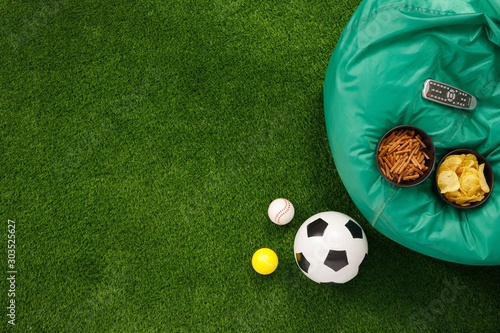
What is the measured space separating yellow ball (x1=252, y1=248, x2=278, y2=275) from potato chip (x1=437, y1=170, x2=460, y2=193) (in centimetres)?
73

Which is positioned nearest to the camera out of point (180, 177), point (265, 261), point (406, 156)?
point (406, 156)

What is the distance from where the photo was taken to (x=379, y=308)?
5.64ft

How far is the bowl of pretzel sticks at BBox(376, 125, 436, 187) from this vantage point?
1375 mm

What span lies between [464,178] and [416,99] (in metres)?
0.33

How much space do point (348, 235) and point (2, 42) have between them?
6.30 ft

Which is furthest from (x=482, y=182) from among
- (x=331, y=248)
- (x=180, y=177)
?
(x=180, y=177)

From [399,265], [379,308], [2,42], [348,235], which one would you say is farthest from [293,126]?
[2,42]

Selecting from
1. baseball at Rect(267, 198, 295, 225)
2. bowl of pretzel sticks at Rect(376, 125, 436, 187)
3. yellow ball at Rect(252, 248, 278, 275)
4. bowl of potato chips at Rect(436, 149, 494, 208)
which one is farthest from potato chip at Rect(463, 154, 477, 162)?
yellow ball at Rect(252, 248, 278, 275)

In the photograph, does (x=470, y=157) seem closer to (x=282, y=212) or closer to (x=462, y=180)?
(x=462, y=180)

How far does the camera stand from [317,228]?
152 centimetres

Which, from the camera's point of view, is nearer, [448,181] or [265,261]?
[448,181]

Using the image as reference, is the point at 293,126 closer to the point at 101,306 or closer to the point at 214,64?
the point at 214,64

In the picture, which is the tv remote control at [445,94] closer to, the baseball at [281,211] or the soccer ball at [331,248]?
the soccer ball at [331,248]

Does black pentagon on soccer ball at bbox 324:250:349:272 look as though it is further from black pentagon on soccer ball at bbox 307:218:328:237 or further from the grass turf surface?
the grass turf surface
